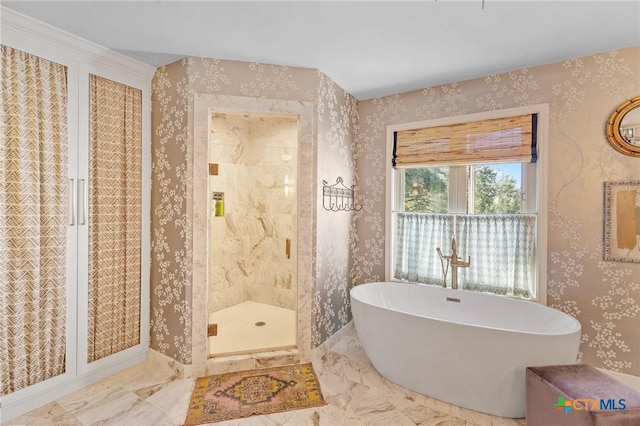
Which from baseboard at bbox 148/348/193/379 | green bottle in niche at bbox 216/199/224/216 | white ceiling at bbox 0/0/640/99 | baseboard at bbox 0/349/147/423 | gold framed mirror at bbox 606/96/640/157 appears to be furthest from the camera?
green bottle in niche at bbox 216/199/224/216

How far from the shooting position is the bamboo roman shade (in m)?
2.54

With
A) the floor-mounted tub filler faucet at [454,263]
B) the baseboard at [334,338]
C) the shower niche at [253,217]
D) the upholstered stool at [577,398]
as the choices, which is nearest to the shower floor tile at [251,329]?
the shower niche at [253,217]

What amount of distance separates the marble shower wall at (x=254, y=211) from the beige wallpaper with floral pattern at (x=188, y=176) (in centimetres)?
106

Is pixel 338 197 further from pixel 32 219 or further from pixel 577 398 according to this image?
pixel 32 219

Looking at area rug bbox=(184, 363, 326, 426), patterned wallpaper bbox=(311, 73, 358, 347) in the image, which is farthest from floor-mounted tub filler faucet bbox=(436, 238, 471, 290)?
area rug bbox=(184, 363, 326, 426)

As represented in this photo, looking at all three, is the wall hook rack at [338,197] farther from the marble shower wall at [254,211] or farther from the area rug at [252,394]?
the area rug at [252,394]

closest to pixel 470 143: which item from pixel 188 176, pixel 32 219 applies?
pixel 188 176

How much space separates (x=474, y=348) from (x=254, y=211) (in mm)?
2887

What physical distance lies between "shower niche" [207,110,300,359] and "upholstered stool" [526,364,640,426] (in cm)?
245

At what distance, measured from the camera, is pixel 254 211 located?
3.93 metres

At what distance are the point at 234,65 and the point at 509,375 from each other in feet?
9.58

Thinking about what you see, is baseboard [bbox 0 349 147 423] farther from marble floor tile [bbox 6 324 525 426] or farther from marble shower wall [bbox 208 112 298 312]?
marble shower wall [bbox 208 112 298 312]

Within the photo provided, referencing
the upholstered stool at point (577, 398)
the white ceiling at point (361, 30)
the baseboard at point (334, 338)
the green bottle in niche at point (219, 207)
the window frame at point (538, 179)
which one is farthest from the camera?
the green bottle in niche at point (219, 207)

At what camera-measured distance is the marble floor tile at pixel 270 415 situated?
6.13ft
